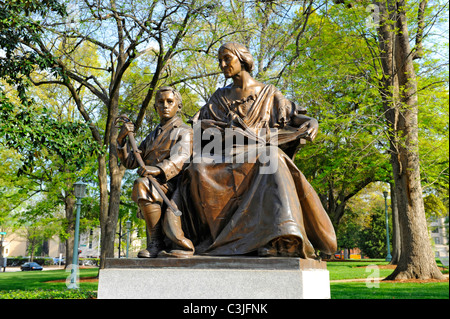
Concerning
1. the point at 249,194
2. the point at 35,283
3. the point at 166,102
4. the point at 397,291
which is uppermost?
the point at 166,102

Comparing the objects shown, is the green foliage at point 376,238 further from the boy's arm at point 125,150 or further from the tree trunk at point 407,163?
the boy's arm at point 125,150

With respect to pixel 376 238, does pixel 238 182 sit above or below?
above

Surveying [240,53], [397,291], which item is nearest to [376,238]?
[397,291]

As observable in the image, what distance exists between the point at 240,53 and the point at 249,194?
69.8 inches

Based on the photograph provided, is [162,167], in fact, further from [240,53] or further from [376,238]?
[376,238]

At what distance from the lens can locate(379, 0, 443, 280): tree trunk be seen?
12.8m

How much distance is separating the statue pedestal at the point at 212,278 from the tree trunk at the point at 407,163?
32.7 feet

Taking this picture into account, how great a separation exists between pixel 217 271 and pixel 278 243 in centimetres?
63

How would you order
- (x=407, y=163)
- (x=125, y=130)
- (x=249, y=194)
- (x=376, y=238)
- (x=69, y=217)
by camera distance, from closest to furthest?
1. (x=249, y=194)
2. (x=125, y=130)
3. (x=407, y=163)
4. (x=69, y=217)
5. (x=376, y=238)

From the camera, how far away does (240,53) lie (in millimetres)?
5070

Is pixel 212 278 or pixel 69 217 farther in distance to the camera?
pixel 69 217

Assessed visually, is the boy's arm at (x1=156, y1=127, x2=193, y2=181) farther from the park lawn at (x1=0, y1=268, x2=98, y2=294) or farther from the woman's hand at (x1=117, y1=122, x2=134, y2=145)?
the park lawn at (x1=0, y1=268, x2=98, y2=294)

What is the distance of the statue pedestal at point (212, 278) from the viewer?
3.60m

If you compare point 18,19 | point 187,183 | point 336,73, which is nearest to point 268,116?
point 187,183
